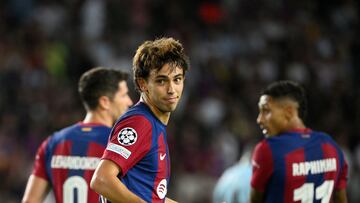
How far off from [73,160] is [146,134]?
4.63 ft

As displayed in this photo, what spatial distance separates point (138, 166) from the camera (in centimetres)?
439

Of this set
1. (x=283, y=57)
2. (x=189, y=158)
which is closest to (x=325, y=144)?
(x=189, y=158)

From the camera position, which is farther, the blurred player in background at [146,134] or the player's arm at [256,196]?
Result: the player's arm at [256,196]

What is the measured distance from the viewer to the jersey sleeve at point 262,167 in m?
5.67

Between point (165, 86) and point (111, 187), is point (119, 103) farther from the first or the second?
point (111, 187)

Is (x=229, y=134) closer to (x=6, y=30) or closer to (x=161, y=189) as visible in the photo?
(x=6, y=30)

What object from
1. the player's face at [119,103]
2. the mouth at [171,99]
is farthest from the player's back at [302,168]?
the mouth at [171,99]

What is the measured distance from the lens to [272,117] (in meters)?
5.87

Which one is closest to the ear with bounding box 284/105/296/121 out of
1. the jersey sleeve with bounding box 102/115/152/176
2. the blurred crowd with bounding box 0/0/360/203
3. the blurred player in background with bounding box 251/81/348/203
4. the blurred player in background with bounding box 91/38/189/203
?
the blurred player in background with bounding box 251/81/348/203

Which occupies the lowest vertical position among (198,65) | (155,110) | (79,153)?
(79,153)

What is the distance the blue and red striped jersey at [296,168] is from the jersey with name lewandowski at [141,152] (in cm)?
134

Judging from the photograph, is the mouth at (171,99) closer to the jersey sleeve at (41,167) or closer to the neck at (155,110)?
the neck at (155,110)

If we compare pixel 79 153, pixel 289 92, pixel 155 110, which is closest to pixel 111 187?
pixel 155 110

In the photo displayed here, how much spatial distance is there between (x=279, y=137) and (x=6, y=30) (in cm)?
737
